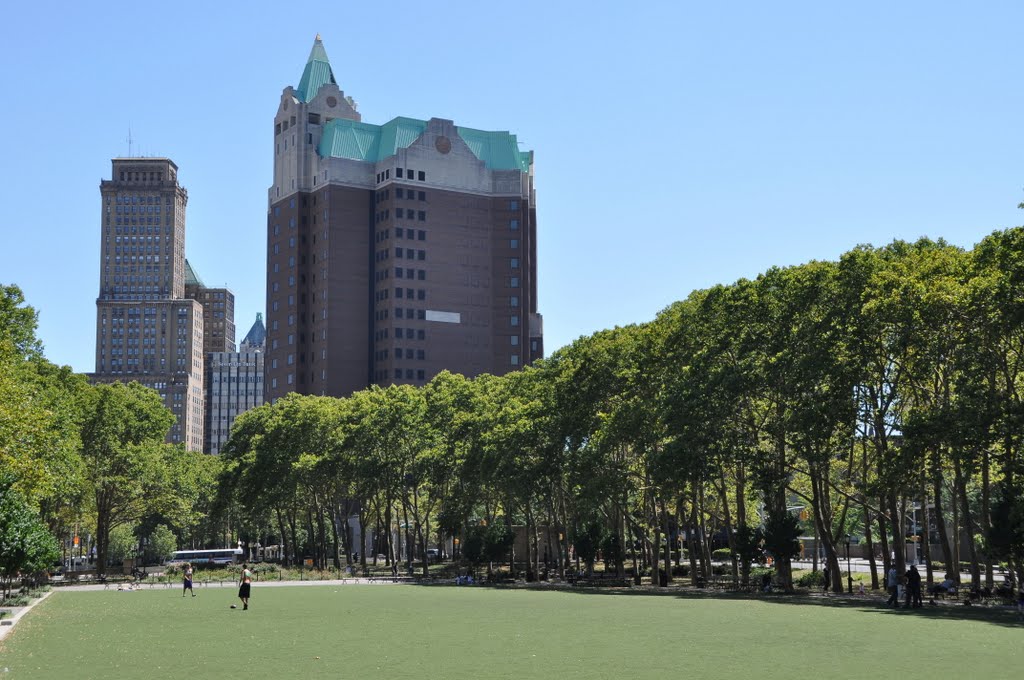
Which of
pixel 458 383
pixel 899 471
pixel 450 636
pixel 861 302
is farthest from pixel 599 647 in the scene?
pixel 458 383

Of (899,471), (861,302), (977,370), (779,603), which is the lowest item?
(779,603)

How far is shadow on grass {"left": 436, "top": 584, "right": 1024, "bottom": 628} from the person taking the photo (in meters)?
44.8

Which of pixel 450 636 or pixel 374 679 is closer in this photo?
pixel 374 679

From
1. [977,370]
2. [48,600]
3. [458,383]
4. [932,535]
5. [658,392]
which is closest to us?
[977,370]

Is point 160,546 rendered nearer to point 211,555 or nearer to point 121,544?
point 121,544

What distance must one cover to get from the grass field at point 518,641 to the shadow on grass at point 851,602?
0.21m

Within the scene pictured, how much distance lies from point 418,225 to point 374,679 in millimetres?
173496

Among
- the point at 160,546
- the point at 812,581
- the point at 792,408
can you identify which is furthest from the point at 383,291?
the point at 792,408

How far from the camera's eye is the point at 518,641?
117 feet

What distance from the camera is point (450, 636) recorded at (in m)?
37.9

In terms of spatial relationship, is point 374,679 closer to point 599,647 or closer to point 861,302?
point 599,647

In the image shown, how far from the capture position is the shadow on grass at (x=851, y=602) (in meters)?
44.8

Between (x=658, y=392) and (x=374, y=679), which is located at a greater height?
(x=658, y=392)

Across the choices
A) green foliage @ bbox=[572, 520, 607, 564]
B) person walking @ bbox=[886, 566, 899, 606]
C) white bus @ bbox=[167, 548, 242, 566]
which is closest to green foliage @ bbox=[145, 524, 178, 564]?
white bus @ bbox=[167, 548, 242, 566]
